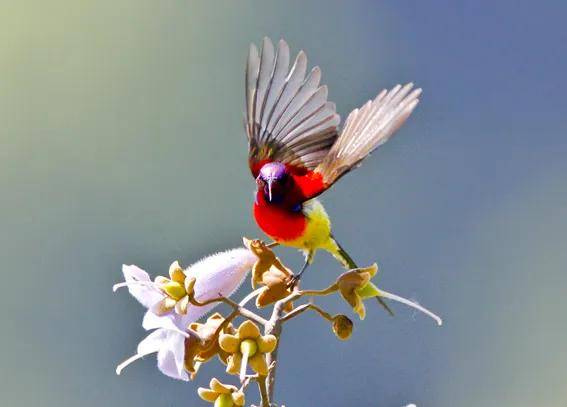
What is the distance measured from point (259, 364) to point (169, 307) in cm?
8

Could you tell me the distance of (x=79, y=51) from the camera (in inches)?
80.3

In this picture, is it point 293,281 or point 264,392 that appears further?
point 293,281

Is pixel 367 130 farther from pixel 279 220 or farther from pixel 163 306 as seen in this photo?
pixel 163 306

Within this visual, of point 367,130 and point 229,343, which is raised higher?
point 367,130

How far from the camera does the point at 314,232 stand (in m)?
0.89

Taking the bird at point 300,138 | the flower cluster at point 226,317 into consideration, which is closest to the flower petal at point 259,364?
the flower cluster at point 226,317

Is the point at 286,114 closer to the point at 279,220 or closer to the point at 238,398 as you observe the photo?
the point at 279,220

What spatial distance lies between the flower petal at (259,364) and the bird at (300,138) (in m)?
0.11

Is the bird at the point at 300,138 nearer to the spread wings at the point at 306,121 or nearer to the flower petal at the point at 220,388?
the spread wings at the point at 306,121

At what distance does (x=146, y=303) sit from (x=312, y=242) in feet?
0.50

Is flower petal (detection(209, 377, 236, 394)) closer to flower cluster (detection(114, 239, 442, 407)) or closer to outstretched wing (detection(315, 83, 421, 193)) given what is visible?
flower cluster (detection(114, 239, 442, 407))

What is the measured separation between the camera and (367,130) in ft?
2.83

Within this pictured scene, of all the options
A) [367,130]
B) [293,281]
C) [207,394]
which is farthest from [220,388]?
[367,130]

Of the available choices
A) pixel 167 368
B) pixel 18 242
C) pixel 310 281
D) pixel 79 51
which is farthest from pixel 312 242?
pixel 79 51
